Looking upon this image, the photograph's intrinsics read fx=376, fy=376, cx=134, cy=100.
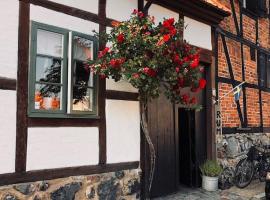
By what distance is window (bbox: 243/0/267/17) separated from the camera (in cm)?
998

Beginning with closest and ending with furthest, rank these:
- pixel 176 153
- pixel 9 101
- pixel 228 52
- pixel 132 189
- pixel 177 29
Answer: pixel 9 101
pixel 177 29
pixel 132 189
pixel 176 153
pixel 228 52

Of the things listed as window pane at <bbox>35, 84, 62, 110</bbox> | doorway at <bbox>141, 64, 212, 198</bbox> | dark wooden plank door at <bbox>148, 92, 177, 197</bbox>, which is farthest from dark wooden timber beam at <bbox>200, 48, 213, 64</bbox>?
window pane at <bbox>35, 84, 62, 110</bbox>

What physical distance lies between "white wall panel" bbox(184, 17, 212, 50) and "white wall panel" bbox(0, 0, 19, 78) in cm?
375

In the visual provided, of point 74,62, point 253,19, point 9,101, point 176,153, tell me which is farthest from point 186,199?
point 253,19

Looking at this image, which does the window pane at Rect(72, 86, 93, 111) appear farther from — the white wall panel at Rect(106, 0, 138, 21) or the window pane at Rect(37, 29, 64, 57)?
the white wall panel at Rect(106, 0, 138, 21)

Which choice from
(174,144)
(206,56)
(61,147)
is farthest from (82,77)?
(206,56)

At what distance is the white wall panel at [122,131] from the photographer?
18.9ft

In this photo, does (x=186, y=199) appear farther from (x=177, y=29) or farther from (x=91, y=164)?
(x=177, y=29)

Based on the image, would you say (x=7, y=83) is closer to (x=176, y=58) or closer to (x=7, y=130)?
(x=7, y=130)

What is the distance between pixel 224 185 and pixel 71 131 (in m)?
4.21

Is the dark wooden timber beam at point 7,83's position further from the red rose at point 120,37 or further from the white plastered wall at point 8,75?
the red rose at point 120,37

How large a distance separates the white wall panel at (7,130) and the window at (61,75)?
0.83 ft

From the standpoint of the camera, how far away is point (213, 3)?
7895 mm

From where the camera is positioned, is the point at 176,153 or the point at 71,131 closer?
the point at 71,131
